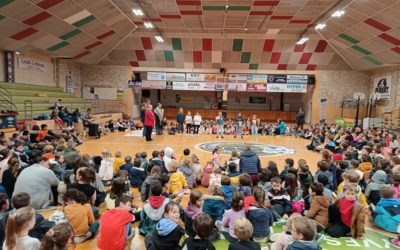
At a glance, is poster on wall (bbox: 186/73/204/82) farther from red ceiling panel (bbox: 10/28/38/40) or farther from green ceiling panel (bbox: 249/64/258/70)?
red ceiling panel (bbox: 10/28/38/40)

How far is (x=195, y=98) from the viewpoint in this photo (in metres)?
28.8

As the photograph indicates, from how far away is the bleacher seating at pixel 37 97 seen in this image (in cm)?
1434

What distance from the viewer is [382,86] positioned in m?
20.3

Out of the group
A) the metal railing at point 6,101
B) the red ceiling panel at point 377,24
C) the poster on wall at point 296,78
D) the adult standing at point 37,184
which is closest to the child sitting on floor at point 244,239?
the adult standing at point 37,184

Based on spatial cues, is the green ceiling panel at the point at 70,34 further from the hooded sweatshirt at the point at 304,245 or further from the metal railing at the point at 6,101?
the hooded sweatshirt at the point at 304,245

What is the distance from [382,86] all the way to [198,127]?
13421 mm

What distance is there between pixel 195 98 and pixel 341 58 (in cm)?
1331

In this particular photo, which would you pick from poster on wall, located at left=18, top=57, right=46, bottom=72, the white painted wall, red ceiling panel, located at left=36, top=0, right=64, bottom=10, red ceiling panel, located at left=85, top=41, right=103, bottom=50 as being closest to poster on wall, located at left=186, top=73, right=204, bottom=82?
red ceiling panel, located at left=85, top=41, right=103, bottom=50

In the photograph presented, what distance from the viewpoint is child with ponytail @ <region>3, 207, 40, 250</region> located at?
2.72m

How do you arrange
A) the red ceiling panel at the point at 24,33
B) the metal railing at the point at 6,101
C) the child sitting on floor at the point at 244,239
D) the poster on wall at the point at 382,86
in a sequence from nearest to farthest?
the child sitting on floor at the point at 244,239
the metal railing at the point at 6,101
the red ceiling panel at the point at 24,33
the poster on wall at the point at 382,86


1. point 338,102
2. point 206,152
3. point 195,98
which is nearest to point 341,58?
point 338,102

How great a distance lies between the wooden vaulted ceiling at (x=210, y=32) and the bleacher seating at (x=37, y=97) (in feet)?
6.82

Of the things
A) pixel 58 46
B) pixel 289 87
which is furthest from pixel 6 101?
pixel 289 87

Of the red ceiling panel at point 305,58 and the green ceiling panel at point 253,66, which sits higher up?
the red ceiling panel at point 305,58
